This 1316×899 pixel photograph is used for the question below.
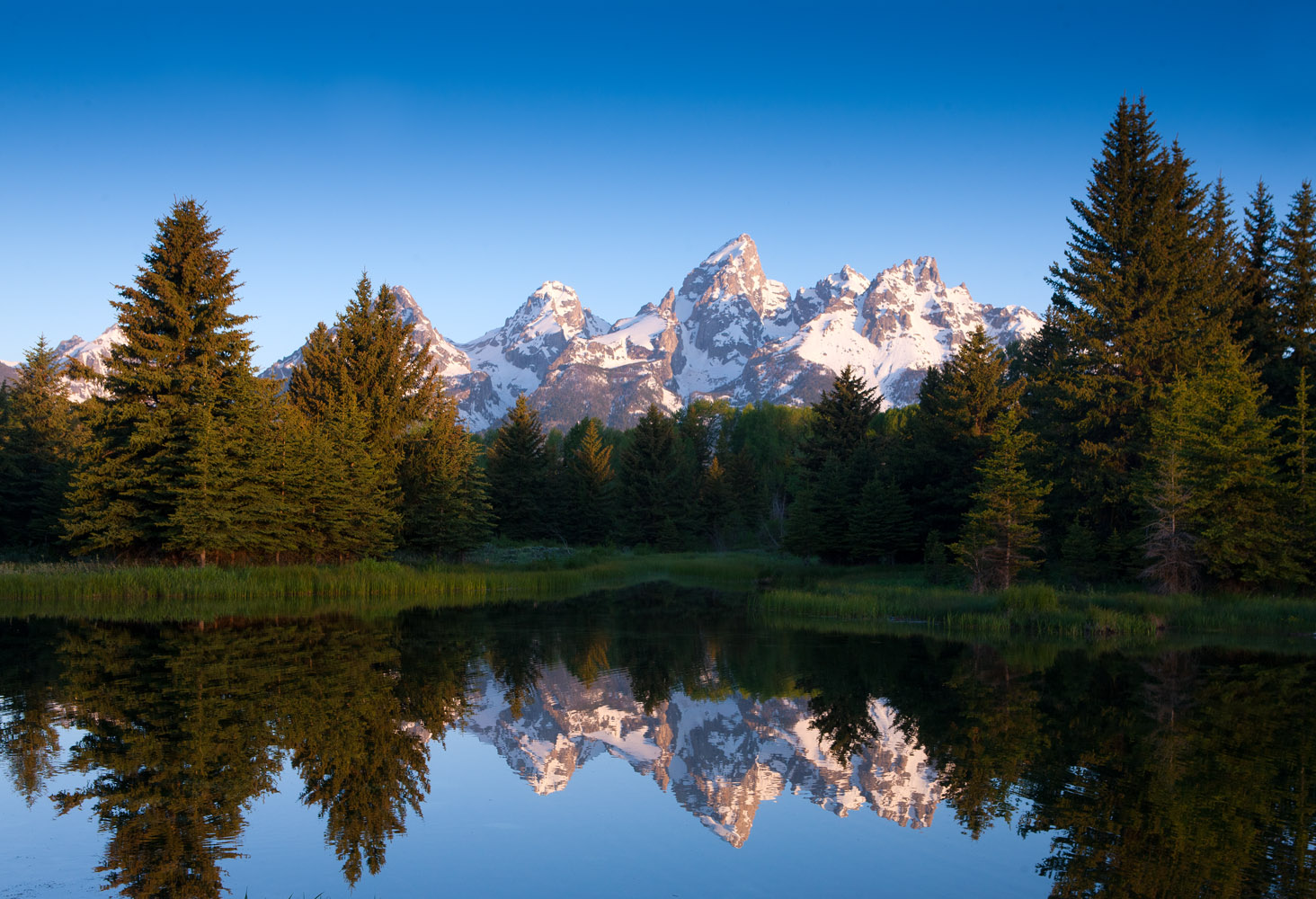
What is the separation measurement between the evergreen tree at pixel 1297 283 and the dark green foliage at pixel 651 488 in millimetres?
46483

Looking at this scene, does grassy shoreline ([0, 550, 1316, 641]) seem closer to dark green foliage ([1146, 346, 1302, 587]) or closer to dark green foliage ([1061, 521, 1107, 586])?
dark green foliage ([1146, 346, 1302, 587])

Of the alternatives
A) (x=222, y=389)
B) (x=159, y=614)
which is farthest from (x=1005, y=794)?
(x=222, y=389)

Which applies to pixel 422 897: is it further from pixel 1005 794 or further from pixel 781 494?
pixel 781 494

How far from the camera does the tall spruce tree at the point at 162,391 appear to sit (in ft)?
113

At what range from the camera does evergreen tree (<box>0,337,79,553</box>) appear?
4325 cm

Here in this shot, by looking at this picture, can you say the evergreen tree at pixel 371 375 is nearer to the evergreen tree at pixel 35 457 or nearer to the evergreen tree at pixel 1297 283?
the evergreen tree at pixel 35 457

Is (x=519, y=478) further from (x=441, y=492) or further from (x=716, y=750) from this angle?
(x=716, y=750)

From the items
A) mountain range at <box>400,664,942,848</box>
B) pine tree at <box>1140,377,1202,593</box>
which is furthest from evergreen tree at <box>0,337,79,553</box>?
pine tree at <box>1140,377,1202,593</box>

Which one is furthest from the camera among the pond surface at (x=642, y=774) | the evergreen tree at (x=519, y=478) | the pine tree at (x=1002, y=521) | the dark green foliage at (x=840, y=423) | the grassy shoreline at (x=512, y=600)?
the evergreen tree at (x=519, y=478)

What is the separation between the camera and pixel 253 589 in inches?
1171

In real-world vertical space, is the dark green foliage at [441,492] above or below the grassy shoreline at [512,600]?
above

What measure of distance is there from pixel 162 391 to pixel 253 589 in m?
12.6

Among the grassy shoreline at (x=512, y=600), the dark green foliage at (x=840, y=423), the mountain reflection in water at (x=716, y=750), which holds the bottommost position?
the mountain reflection in water at (x=716, y=750)

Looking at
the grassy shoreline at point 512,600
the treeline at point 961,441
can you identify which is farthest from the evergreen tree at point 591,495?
the grassy shoreline at point 512,600
